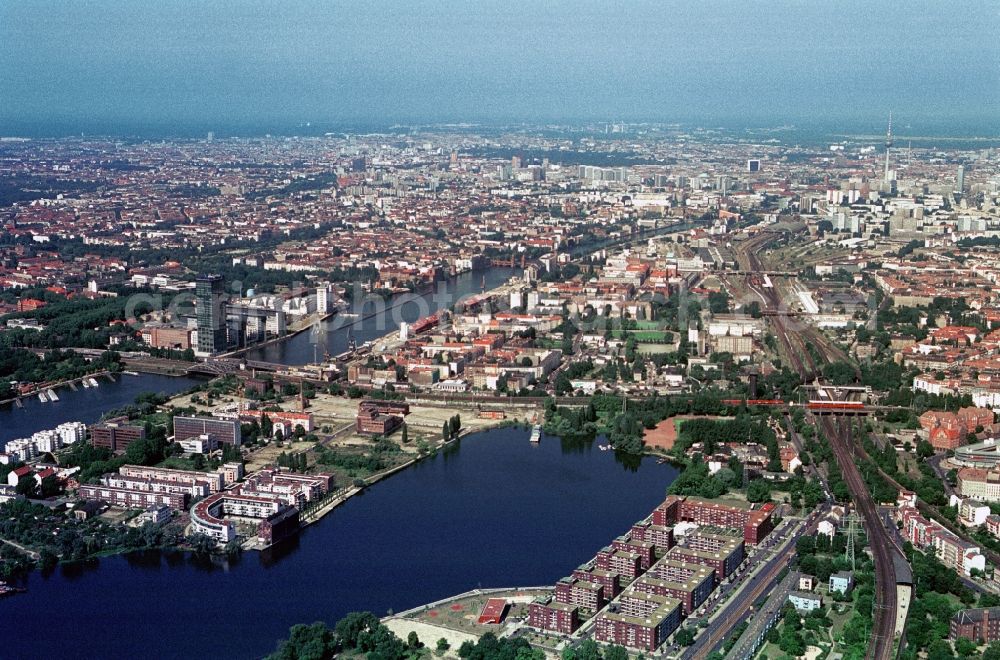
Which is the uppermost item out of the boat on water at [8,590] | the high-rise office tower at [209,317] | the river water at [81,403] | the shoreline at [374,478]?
the high-rise office tower at [209,317]

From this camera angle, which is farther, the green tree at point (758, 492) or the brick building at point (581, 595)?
the green tree at point (758, 492)

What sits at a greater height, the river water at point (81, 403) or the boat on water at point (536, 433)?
the boat on water at point (536, 433)

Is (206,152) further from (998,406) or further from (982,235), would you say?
(998,406)

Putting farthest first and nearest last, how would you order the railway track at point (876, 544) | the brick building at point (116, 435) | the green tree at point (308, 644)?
the brick building at point (116, 435), the railway track at point (876, 544), the green tree at point (308, 644)

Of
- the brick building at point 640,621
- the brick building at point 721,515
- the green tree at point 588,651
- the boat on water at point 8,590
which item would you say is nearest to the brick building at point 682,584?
the brick building at point 640,621

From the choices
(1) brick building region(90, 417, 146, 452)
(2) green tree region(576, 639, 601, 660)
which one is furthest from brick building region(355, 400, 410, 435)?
(2) green tree region(576, 639, 601, 660)

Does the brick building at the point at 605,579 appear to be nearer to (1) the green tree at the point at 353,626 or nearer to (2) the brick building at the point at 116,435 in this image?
(1) the green tree at the point at 353,626

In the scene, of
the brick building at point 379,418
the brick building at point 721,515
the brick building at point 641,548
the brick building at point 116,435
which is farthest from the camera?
the brick building at point 379,418

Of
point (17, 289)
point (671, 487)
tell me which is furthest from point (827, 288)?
point (17, 289)

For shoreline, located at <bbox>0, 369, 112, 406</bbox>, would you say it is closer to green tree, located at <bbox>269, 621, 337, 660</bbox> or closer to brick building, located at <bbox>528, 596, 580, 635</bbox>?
green tree, located at <bbox>269, 621, 337, 660</bbox>
